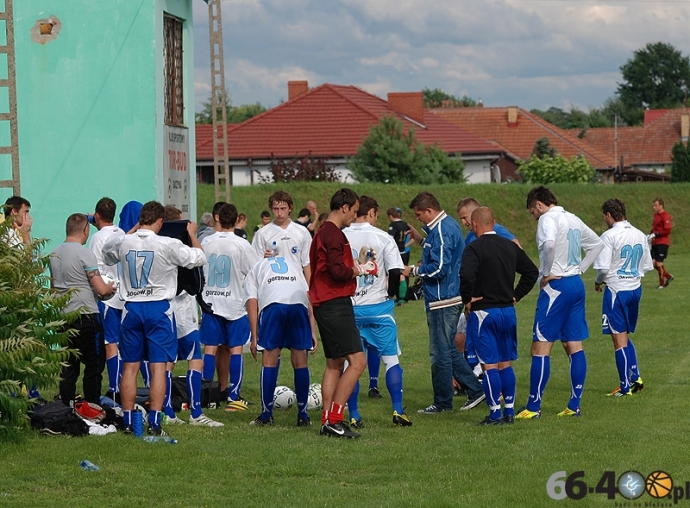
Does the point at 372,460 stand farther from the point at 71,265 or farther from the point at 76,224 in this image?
the point at 76,224

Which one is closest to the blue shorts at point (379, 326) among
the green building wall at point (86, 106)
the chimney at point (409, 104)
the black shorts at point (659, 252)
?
the green building wall at point (86, 106)

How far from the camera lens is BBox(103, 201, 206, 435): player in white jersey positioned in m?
9.44

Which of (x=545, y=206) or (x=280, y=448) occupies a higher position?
(x=545, y=206)

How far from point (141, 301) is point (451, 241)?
11.1ft

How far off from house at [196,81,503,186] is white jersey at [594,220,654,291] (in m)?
40.0

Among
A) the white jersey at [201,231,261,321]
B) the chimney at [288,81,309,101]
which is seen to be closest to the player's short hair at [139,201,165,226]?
the white jersey at [201,231,261,321]

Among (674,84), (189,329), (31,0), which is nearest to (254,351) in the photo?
(189,329)

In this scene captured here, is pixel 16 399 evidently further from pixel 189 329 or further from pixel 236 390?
pixel 236 390

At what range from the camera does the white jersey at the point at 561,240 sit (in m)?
10.6

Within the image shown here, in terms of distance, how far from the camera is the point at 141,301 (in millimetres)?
9438

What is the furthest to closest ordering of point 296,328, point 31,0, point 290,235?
1. point 31,0
2. point 290,235
3. point 296,328

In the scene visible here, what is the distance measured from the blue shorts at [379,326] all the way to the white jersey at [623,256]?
9.50ft

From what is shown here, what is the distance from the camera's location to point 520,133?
251 feet

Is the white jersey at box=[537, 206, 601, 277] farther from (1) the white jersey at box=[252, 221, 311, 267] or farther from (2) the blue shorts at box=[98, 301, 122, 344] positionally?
(2) the blue shorts at box=[98, 301, 122, 344]
